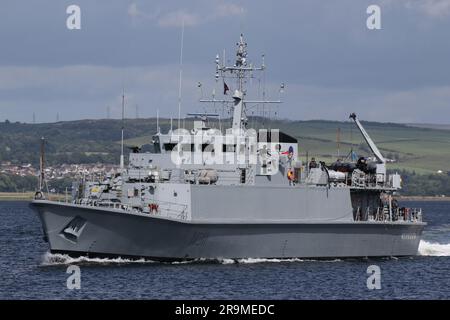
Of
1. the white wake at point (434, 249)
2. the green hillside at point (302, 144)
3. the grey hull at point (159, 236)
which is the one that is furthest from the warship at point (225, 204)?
the green hillside at point (302, 144)

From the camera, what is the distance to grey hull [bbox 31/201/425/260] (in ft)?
120

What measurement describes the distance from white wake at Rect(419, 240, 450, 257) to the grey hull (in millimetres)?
10308

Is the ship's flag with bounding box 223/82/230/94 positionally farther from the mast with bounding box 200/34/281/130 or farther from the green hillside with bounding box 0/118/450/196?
the green hillside with bounding box 0/118/450/196

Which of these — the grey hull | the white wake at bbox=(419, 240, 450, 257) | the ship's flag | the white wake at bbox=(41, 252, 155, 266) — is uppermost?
the ship's flag

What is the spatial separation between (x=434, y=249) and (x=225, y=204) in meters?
15.6

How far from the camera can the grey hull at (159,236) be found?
36531 mm

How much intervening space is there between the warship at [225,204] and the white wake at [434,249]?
4679mm

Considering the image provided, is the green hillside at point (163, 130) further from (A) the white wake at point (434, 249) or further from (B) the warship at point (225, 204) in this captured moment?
(B) the warship at point (225, 204)

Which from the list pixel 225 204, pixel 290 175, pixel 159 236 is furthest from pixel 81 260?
pixel 290 175

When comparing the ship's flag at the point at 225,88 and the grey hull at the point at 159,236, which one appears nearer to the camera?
the grey hull at the point at 159,236

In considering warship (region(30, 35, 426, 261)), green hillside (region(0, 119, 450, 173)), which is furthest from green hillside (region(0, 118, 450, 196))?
warship (region(30, 35, 426, 261))
